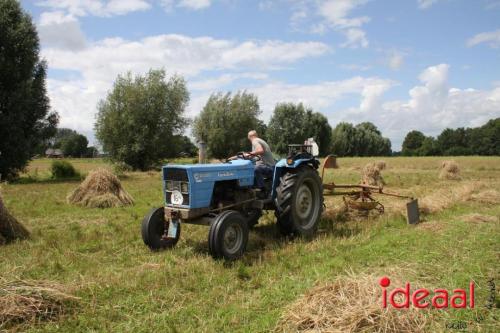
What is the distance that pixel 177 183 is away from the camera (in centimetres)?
604

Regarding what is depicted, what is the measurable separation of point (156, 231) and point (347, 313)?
366 cm

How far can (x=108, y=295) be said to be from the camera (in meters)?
4.47

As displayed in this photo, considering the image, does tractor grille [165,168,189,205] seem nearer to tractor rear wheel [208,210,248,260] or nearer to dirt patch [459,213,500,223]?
tractor rear wheel [208,210,248,260]

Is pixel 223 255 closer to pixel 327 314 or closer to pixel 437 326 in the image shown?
pixel 327 314

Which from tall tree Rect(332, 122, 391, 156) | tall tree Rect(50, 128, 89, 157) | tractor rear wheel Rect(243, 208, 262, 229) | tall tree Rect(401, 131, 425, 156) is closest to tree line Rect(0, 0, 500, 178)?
tractor rear wheel Rect(243, 208, 262, 229)

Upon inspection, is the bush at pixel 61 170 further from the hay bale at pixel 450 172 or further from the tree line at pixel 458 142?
the tree line at pixel 458 142

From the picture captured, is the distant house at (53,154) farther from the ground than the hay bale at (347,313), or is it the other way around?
the distant house at (53,154)

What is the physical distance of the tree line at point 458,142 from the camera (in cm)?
7794

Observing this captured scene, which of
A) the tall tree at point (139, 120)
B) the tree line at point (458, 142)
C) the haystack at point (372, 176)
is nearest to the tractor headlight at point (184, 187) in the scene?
the haystack at point (372, 176)

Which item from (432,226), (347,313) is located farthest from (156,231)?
(432,226)

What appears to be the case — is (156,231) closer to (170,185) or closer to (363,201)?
(170,185)

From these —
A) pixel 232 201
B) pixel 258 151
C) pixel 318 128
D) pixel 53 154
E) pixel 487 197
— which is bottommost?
pixel 487 197

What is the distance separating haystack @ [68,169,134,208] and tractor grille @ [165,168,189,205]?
5.24m

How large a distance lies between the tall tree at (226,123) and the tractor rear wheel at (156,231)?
36636 millimetres
